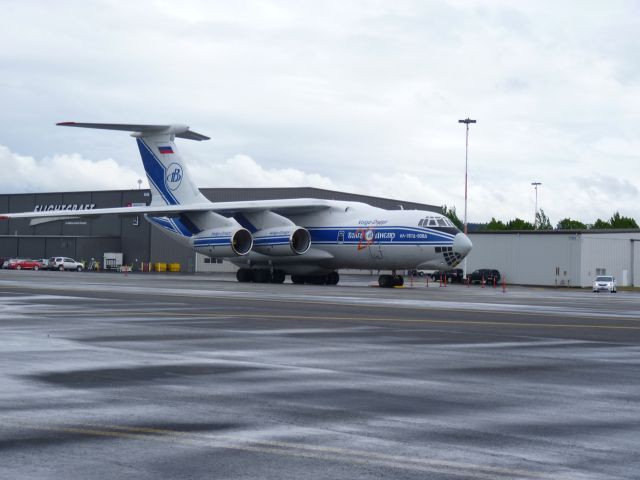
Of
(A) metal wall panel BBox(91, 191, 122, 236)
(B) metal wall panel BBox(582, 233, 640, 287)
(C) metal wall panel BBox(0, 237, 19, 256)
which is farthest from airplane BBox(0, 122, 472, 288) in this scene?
(C) metal wall panel BBox(0, 237, 19, 256)

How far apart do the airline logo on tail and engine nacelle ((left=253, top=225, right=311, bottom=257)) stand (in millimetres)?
6950

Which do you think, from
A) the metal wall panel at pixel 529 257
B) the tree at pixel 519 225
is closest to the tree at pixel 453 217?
the tree at pixel 519 225

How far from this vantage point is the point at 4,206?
104500 mm

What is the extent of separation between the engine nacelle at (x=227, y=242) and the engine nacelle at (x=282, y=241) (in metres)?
0.63

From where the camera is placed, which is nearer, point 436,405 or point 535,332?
point 436,405

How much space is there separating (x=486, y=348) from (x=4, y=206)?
319 feet

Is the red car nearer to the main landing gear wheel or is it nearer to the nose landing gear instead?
the main landing gear wheel

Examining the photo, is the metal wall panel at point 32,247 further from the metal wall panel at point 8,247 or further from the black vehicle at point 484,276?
the black vehicle at point 484,276

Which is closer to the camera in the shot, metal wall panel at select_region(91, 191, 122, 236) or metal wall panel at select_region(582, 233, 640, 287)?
metal wall panel at select_region(582, 233, 640, 287)

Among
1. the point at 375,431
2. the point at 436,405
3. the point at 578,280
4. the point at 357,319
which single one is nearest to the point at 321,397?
the point at 436,405

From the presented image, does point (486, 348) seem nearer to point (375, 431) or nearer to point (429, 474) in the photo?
point (375, 431)

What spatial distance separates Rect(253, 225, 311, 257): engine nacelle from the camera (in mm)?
51406

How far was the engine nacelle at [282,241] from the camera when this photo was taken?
51.4 meters

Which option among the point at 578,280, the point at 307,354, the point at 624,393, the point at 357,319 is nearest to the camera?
the point at 624,393
